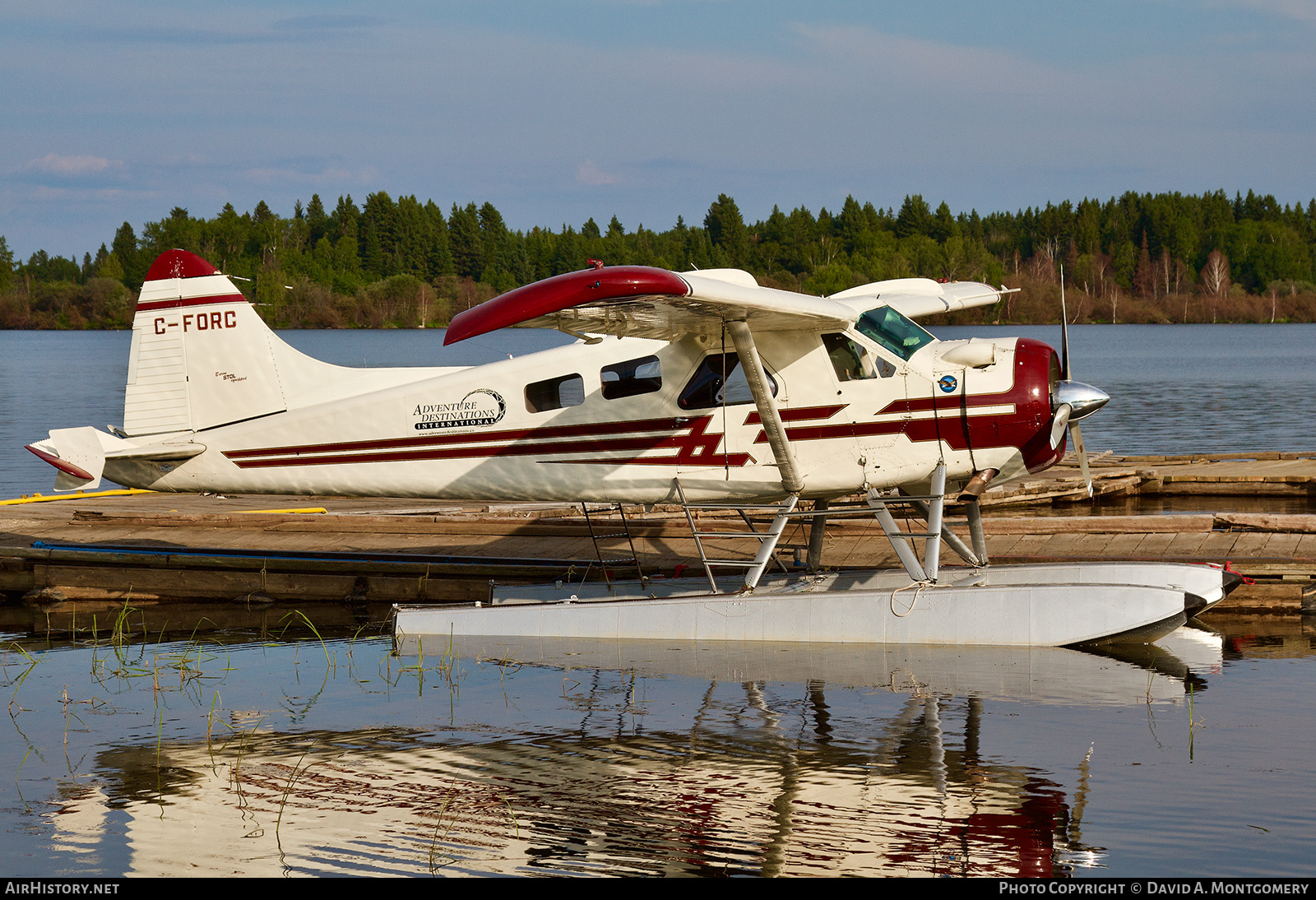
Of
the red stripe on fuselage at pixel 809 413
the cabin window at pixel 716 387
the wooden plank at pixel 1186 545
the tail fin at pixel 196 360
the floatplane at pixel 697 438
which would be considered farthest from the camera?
the wooden plank at pixel 1186 545

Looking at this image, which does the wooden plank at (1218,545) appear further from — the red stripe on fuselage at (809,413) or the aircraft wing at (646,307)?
the aircraft wing at (646,307)

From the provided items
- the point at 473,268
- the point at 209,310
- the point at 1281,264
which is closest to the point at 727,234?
the point at 473,268

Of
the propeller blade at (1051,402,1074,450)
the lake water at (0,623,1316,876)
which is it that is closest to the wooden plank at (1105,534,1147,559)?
the lake water at (0,623,1316,876)

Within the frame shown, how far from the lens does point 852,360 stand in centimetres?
934

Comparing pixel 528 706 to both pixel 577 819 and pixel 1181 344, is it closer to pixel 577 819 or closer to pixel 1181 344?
pixel 577 819

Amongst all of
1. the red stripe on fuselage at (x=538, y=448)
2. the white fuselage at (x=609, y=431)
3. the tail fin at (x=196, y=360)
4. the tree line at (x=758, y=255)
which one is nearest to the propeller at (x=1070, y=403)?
the white fuselage at (x=609, y=431)

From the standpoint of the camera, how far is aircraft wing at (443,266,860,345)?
23.8 ft

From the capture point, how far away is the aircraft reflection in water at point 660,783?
5.82m

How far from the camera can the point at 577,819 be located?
630 cm

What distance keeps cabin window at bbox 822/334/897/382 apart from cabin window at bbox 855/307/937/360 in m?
0.12

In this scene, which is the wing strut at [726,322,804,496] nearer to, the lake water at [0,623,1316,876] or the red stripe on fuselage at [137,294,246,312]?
the lake water at [0,623,1316,876]

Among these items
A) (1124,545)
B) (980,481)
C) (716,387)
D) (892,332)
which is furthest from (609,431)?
(1124,545)

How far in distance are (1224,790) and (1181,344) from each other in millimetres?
88125

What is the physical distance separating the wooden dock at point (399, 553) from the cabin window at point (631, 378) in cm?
228
